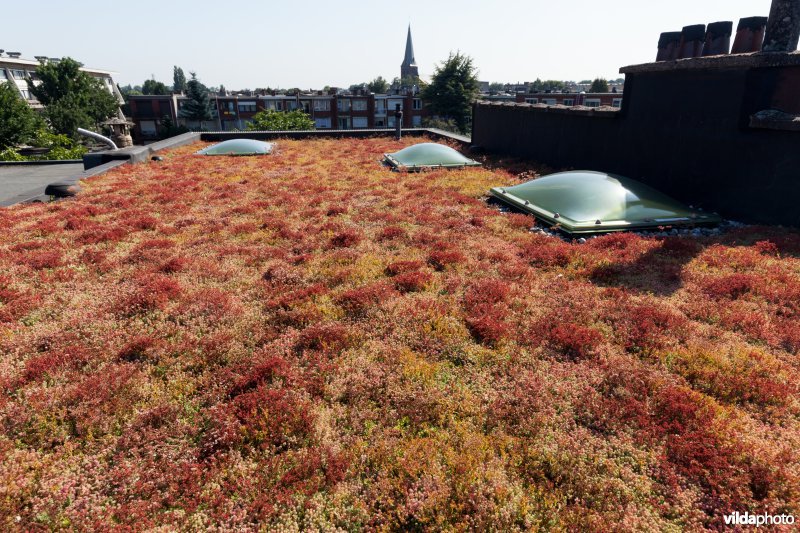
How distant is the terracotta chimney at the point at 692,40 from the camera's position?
514 inches

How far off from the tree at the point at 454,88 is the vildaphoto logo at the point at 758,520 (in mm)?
61422

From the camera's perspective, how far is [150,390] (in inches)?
214

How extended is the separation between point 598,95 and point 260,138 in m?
97.8

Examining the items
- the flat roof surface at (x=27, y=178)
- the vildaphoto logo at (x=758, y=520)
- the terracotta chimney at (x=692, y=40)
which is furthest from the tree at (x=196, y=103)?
the vildaphoto logo at (x=758, y=520)

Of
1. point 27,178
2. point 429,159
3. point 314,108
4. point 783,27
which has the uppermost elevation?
point 314,108

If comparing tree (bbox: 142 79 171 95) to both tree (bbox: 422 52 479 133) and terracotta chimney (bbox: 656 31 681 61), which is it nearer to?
tree (bbox: 422 52 479 133)

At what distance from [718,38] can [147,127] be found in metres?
117

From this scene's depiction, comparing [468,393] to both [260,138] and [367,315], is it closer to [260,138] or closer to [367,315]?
[367,315]

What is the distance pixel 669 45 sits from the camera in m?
14.0

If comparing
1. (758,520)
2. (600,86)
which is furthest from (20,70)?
(600,86)

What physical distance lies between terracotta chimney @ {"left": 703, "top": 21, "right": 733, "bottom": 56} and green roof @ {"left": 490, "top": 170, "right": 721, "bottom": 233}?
4719 mm

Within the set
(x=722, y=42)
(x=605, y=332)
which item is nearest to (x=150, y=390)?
(x=605, y=332)

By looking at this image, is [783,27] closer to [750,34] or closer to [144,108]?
[750,34]

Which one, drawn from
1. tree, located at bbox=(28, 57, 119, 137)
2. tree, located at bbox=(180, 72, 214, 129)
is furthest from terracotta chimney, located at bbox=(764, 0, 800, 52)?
tree, located at bbox=(180, 72, 214, 129)
